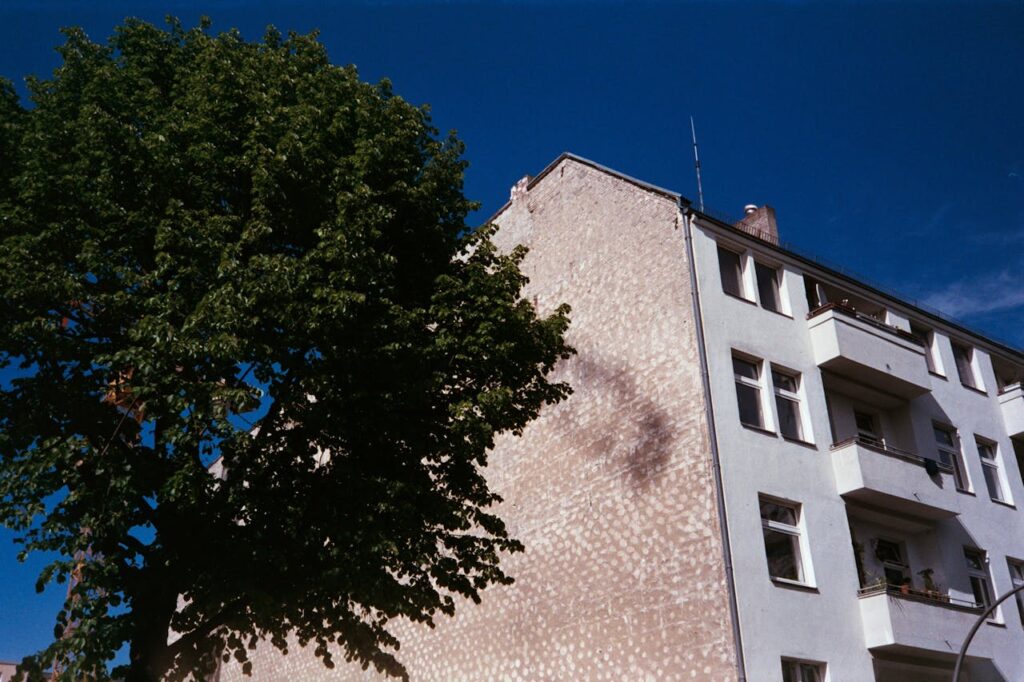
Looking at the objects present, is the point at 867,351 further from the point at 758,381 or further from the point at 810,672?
the point at 810,672

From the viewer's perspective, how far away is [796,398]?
2223cm

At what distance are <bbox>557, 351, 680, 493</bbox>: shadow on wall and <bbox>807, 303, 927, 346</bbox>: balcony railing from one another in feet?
16.2

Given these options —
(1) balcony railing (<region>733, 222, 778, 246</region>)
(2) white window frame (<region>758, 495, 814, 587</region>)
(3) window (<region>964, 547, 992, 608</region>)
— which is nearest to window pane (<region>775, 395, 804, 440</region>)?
(2) white window frame (<region>758, 495, 814, 587</region>)

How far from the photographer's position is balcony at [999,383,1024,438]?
27781mm


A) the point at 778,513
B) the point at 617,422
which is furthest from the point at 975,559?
the point at 617,422

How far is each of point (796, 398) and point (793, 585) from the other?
481 centimetres

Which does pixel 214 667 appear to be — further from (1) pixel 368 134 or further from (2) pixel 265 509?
(1) pixel 368 134

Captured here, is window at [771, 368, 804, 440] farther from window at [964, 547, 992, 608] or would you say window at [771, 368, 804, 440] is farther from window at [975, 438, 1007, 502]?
window at [975, 438, 1007, 502]

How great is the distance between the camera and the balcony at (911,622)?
1955 centimetres

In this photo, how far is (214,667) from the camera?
14.5 meters

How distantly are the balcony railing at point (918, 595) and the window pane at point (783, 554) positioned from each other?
1.59 metres

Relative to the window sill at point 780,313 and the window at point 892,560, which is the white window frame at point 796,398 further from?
the window at point 892,560

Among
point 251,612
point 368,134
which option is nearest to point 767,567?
point 251,612

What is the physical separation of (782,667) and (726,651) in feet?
4.41
